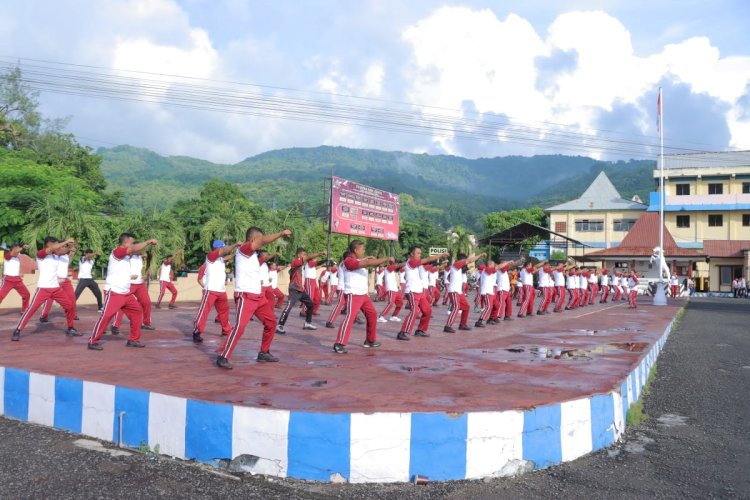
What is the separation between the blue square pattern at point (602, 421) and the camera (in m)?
4.89

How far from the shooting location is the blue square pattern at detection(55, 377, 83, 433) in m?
5.20

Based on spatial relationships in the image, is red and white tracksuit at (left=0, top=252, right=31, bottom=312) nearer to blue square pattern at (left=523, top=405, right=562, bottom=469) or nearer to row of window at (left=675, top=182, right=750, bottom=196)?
blue square pattern at (left=523, top=405, right=562, bottom=469)

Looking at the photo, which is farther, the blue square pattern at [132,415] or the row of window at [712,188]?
the row of window at [712,188]

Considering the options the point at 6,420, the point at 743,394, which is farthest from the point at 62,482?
the point at 743,394

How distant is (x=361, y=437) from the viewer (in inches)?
162

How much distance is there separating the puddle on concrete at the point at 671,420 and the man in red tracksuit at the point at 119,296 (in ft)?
21.9

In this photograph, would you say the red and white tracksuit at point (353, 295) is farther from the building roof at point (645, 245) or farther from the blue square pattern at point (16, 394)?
the building roof at point (645, 245)

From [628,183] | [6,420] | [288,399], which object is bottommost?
[6,420]

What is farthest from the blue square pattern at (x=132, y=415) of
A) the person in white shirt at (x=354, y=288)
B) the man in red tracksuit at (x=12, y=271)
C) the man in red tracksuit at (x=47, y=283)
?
the man in red tracksuit at (x=12, y=271)

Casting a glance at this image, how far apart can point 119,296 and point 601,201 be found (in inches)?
2277

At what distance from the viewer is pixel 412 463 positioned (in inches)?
163

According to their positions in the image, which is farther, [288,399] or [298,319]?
[298,319]

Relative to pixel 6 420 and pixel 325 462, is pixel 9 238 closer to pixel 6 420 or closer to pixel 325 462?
pixel 6 420

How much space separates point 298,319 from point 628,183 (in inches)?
5802
